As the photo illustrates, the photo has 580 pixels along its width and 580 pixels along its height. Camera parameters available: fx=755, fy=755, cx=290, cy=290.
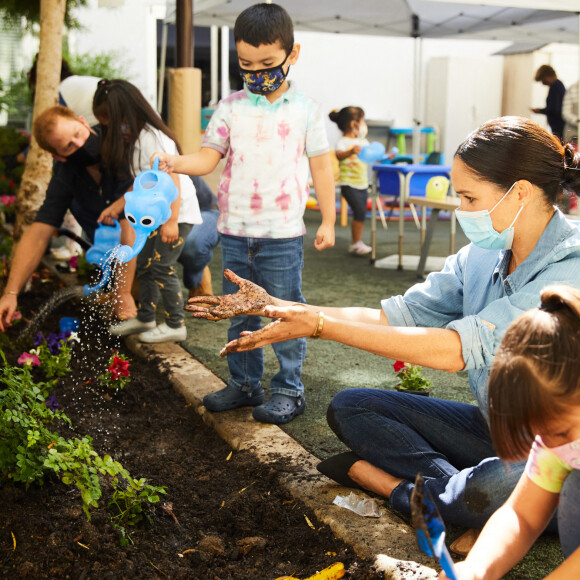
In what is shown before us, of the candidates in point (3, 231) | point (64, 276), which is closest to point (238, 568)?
point (64, 276)

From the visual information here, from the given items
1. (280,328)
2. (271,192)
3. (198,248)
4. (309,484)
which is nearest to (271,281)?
(271,192)

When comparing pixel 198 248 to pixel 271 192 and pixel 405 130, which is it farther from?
pixel 405 130

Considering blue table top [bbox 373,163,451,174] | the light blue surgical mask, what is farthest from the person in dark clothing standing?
the light blue surgical mask

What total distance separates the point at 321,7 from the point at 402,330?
7704 mm

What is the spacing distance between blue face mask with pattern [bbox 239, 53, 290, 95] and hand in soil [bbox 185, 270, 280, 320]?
1.33 metres

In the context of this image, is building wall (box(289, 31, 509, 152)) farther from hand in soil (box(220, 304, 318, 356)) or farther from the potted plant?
hand in soil (box(220, 304, 318, 356))

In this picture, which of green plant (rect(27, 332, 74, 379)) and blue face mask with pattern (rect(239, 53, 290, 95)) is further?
green plant (rect(27, 332, 74, 379))

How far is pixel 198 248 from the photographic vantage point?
4465mm

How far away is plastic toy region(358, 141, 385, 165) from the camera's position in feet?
26.0

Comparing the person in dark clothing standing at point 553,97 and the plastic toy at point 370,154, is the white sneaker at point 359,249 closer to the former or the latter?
the plastic toy at point 370,154

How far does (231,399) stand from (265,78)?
1.29 m

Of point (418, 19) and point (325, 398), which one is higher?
point (418, 19)

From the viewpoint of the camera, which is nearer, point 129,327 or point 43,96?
point 129,327

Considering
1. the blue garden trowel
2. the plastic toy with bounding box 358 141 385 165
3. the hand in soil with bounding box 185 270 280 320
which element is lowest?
the blue garden trowel
